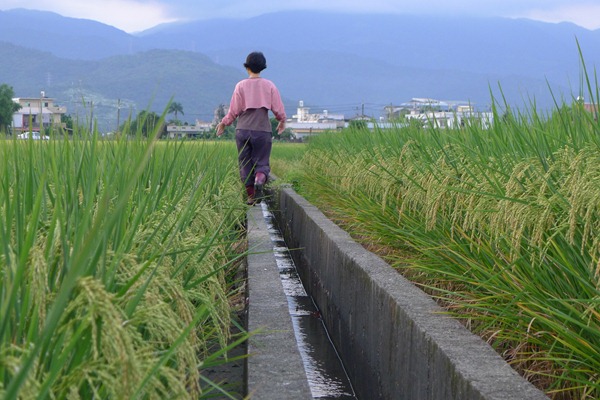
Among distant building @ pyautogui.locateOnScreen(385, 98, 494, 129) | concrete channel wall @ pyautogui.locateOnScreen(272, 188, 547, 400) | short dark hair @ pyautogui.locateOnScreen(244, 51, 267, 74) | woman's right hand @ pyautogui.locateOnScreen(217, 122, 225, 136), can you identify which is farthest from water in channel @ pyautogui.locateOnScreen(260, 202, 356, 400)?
short dark hair @ pyautogui.locateOnScreen(244, 51, 267, 74)

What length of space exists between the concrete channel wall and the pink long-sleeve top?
3600mm

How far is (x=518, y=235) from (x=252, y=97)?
23.6 feet

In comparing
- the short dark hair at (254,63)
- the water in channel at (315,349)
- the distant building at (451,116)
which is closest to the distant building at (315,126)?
the short dark hair at (254,63)

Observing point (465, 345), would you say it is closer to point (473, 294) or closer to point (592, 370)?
point (592, 370)

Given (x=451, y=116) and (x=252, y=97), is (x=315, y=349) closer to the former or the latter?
(x=451, y=116)

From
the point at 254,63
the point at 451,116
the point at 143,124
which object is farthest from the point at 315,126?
the point at 143,124

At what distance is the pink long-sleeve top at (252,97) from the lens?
31.6 ft

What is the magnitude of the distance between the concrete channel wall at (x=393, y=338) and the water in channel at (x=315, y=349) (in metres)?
0.06

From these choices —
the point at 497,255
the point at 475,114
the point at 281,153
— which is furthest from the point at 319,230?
the point at 281,153

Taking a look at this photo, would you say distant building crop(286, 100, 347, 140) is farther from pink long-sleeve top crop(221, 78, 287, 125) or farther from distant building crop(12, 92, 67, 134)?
distant building crop(12, 92, 67, 134)

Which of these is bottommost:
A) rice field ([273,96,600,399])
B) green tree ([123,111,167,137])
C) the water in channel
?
the water in channel

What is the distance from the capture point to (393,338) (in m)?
3.42

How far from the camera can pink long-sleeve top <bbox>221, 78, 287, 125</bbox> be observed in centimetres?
962

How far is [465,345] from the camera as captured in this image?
269 cm
